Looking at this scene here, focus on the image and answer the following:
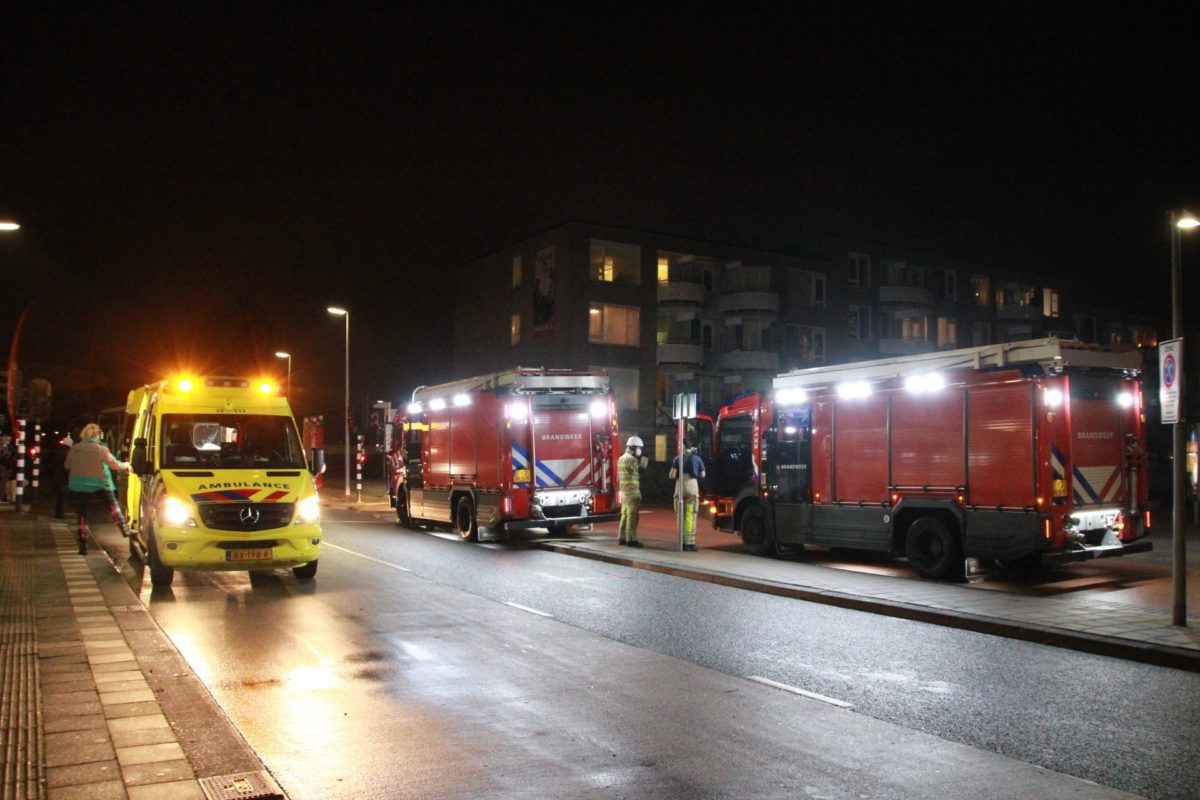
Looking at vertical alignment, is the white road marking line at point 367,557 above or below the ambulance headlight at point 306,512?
below

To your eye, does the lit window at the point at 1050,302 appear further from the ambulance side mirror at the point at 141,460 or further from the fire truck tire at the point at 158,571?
the fire truck tire at the point at 158,571

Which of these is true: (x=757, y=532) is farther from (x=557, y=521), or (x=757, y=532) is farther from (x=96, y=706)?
(x=96, y=706)

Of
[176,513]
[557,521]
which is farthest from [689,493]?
[176,513]

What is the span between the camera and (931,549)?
14.0 metres

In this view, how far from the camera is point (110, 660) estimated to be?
25.7 feet

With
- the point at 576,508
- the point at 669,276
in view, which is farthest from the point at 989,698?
the point at 669,276

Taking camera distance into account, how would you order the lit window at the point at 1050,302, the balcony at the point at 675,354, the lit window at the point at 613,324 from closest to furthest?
1. the lit window at the point at 613,324
2. the balcony at the point at 675,354
3. the lit window at the point at 1050,302

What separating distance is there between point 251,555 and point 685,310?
→ 3967 centimetres

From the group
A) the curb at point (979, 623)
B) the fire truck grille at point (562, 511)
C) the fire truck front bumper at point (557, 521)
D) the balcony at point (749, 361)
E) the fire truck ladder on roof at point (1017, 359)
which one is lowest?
the curb at point (979, 623)

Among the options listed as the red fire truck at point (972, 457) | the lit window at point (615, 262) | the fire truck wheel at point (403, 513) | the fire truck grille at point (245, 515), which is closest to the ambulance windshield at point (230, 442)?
the fire truck grille at point (245, 515)

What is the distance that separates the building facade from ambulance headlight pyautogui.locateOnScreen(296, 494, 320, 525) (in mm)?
30045

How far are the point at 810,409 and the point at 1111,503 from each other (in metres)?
4.75

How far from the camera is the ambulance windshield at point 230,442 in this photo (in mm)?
12680

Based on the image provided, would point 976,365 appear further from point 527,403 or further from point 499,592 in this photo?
point 527,403
